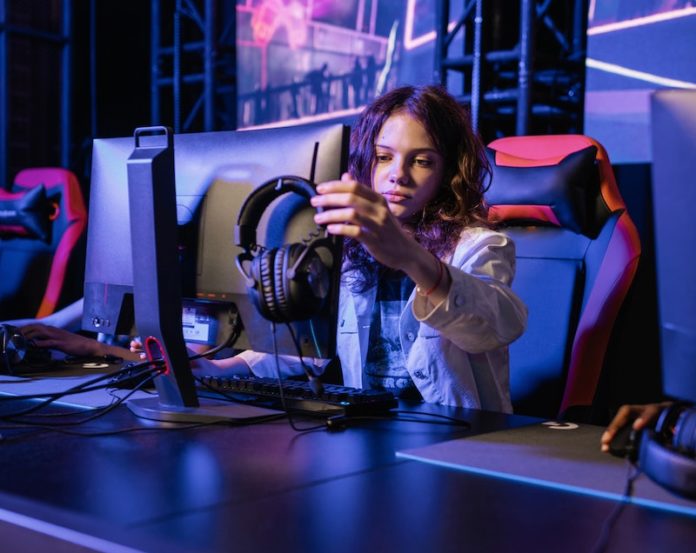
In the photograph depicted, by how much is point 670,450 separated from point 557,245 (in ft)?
3.55

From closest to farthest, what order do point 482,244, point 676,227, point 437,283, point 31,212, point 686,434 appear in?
point 676,227
point 686,434
point 437,283
point 482,244
point 31,212

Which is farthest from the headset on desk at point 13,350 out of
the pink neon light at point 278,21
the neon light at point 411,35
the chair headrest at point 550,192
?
the pink neon light at point 278,21

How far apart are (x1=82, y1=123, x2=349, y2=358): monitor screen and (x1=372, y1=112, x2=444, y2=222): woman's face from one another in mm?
392

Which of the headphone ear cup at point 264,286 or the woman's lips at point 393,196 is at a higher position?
the woman's lips at point 393,196

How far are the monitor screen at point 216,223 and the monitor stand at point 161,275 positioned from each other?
51 millimetres

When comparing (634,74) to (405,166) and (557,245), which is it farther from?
(405,166)

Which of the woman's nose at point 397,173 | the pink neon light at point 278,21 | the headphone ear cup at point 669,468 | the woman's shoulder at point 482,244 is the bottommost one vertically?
Result: the headphone ear cup at point 669,468

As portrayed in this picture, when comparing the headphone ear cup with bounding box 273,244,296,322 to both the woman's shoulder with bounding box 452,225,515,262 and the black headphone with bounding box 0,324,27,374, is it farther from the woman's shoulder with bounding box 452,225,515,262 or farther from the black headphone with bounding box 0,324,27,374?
the black headphone with bounding box 0,324,27,374

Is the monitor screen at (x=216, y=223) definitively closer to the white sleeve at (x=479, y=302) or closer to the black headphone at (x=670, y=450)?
the white sleeve at (x=479, y=302)

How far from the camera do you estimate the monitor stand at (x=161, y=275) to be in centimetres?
123

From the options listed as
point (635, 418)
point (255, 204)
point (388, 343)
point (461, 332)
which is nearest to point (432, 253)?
point (461, 332)

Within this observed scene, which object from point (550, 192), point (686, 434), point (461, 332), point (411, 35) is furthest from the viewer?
point (411, 35)

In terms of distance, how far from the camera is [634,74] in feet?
10.0

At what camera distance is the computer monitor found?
2.60 ft
